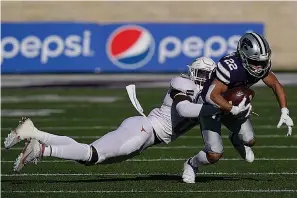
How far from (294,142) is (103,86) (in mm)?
7985

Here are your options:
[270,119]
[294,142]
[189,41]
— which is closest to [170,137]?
[294,142]

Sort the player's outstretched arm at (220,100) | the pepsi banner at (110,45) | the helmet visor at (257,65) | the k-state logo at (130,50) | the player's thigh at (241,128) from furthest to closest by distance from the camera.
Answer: the pepsi banner at (110,45) → the k-state logo at (130,50) → the player's thigh at (241,128) → the helmet visor at (257,65) → the player's outstretched arm at (220,100)

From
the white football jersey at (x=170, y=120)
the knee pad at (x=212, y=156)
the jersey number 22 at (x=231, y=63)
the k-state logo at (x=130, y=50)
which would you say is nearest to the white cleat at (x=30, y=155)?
the white football jersey at (x=170, y=120)

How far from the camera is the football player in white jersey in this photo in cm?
756

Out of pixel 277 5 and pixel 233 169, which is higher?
pixel 277 5

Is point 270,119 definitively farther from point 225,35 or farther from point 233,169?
point 225,35

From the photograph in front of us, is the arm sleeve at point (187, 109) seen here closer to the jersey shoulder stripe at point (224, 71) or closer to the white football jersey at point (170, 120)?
the white football jersey at point (170, 120)

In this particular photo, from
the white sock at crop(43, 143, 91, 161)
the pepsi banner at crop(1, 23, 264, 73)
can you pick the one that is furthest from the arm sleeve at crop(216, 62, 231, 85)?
the pepsi banner at crop(1, 23, 264, 73)

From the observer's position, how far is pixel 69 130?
1187cm

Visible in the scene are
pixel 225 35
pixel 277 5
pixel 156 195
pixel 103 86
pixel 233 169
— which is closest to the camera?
pixel 156 195

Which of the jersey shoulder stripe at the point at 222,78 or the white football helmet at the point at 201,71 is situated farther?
the white football helmet at the point at 201,71

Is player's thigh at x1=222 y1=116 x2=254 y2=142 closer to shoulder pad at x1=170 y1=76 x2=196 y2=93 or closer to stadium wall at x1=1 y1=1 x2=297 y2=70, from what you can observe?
shoulder pad at x1=170 y1=76 x2=196 y2=93

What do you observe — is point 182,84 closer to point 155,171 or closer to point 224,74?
point 224,74

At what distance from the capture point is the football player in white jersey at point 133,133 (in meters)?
7.56
